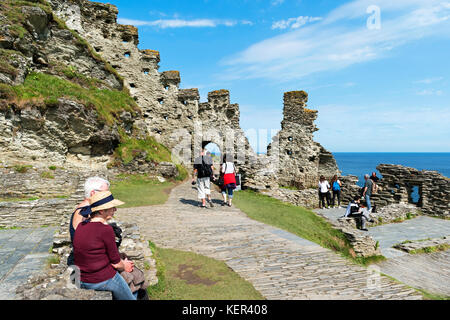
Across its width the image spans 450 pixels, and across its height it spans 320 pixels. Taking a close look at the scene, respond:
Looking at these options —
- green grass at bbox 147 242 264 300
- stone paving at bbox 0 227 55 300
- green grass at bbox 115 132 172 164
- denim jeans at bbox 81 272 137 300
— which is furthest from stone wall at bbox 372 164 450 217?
stone paving at bbox 0 227 55 300

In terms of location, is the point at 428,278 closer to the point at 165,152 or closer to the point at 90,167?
the point at 90,167

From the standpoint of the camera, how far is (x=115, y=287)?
3.68m

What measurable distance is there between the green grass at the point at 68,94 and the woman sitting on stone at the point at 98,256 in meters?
16.4

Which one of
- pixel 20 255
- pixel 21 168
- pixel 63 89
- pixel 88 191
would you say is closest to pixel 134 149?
pixel 63 89

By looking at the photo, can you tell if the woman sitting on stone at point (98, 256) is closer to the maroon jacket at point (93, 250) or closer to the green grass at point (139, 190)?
the maroon jacket at point (93, 250)

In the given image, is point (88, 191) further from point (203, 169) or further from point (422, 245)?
point (422, 245)

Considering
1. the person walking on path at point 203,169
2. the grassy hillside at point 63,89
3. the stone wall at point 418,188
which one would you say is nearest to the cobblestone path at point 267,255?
the person walking on path at point 203,169

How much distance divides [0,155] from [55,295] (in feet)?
51.9

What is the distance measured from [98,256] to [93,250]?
107 millimetres

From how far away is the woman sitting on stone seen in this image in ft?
11.7

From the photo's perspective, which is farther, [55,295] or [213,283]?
[213,283]

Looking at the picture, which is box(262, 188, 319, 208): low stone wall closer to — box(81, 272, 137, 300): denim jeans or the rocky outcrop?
the rocky outcrop

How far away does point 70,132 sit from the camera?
17.7 meters
